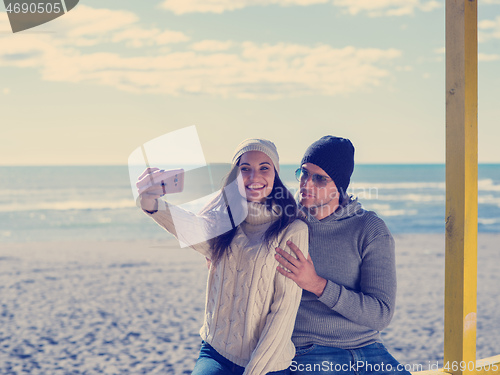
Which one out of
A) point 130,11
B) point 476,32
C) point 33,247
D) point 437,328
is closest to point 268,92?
point 130,11

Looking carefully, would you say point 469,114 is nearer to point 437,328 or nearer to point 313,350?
point 313,350

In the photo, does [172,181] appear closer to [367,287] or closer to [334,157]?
[334,157]

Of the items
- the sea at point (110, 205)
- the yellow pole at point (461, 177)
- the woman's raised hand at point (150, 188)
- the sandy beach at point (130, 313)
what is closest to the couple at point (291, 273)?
the woman's raised hand at point (150, 188)

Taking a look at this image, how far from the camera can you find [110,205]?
2423 centimetres

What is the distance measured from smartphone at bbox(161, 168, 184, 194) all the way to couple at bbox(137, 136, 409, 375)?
0.09 feet

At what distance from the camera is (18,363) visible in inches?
190

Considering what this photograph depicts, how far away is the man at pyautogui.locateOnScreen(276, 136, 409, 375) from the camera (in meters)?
1.96

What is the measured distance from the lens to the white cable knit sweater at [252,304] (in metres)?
1.86

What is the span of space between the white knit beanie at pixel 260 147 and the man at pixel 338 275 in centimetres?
24

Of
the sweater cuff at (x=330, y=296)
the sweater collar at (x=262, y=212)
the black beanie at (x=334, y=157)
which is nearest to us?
the sweater cuff at (x=330, y=296)

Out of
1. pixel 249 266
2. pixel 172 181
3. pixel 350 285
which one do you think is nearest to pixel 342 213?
pixel 350 285

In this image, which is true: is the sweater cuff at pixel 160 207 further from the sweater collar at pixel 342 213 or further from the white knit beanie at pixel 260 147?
the sweater collar at pixel 342 213

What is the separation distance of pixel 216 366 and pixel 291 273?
1.51ft

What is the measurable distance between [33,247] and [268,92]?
27385mm
